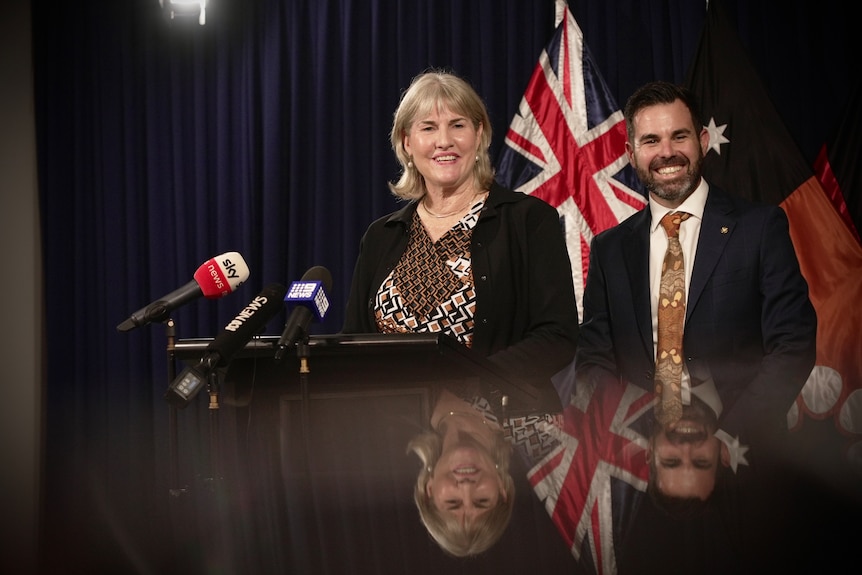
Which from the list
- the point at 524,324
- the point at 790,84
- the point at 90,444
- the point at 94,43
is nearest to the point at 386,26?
the point at 94,43

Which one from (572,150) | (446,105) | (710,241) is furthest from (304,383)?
(572,150)

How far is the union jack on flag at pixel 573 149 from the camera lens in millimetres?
3859

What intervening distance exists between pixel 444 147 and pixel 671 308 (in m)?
0.75

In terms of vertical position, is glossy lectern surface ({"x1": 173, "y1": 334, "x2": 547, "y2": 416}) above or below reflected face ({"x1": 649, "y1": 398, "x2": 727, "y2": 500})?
above

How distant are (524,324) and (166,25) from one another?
3231mm

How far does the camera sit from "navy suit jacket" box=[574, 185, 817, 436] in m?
2.15

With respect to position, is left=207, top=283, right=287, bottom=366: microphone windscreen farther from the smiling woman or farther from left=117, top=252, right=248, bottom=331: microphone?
the smiling woman

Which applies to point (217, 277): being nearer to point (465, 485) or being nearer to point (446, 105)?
point (446, 105)

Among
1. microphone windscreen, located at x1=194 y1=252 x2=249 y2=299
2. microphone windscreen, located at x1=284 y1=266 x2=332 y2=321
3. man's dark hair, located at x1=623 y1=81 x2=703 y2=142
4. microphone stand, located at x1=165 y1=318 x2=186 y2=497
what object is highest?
man's dark hair, located at x1=623 y1=81 x2=703 y2=142

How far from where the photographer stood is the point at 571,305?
6.26 feet

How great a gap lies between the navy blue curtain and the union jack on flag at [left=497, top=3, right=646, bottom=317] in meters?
0.15

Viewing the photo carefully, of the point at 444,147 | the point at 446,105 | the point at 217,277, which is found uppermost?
the point at 446,105

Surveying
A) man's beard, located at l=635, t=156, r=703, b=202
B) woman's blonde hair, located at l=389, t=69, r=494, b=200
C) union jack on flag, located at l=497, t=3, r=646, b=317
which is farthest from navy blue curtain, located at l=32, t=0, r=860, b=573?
woman's blonde hair, located at l=389, t=69, r=494, b=200

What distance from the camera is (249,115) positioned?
14.3ft
